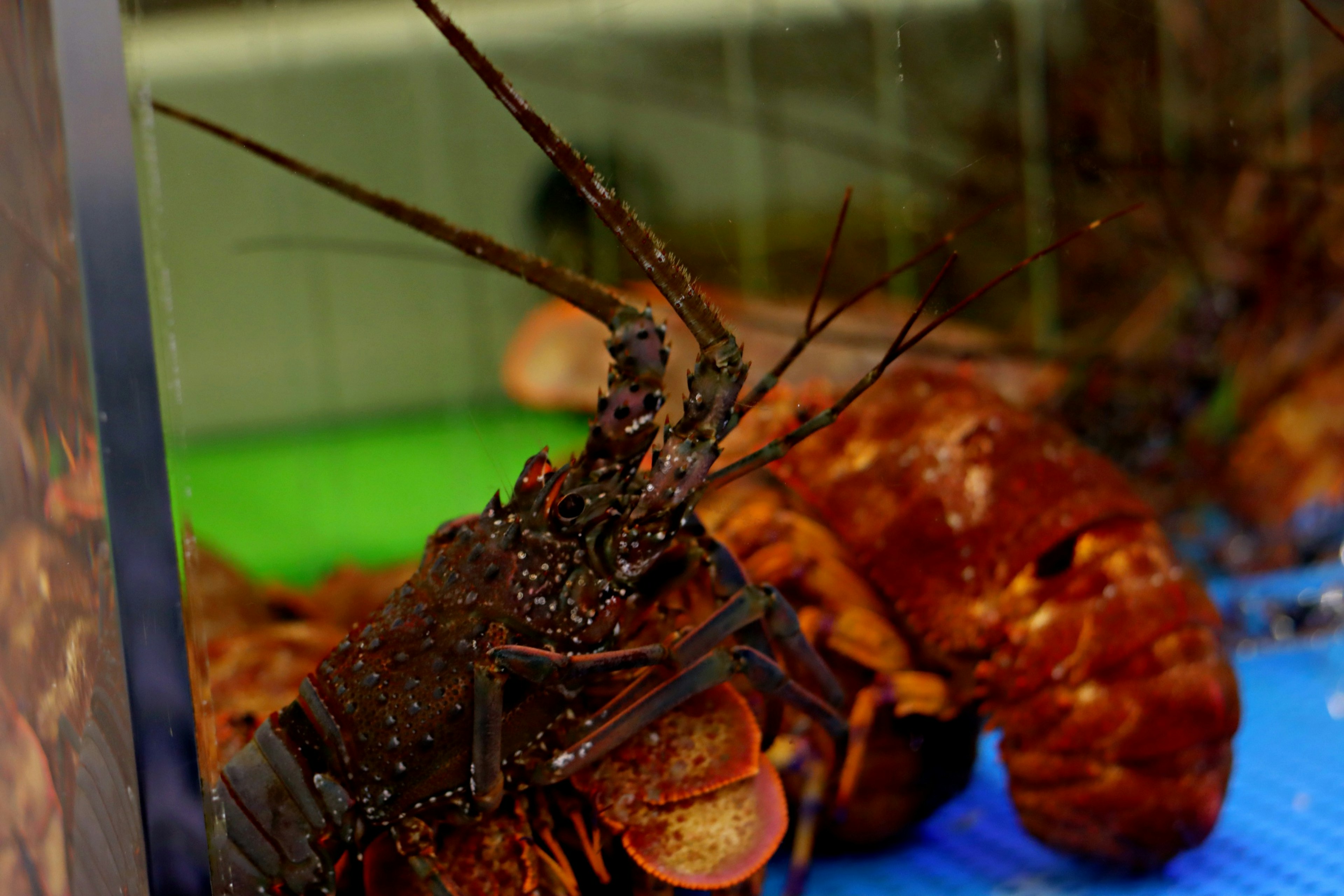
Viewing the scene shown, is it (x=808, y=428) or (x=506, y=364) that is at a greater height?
(x=506, y=364)

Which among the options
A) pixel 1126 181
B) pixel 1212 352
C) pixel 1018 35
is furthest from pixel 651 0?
pixel 1212 352

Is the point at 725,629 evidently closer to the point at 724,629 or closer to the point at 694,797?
the point at 724,629

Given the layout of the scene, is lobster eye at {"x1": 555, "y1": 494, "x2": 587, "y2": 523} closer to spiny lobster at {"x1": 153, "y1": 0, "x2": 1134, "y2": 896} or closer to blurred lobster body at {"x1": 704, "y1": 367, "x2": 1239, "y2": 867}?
spiny lobster at {"x1": 153, "y1": 0, "x2": 1134, "y2": 896}

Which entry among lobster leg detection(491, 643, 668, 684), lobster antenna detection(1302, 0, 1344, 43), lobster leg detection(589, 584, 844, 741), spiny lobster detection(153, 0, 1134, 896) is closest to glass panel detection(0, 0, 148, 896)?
spiny lobster detection(153, 0, 1134, 896)

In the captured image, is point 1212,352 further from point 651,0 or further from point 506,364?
point 651,0

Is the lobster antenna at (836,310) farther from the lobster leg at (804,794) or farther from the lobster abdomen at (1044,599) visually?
the lobster leg at (804,794)

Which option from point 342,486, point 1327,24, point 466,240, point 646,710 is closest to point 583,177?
point 466,240
